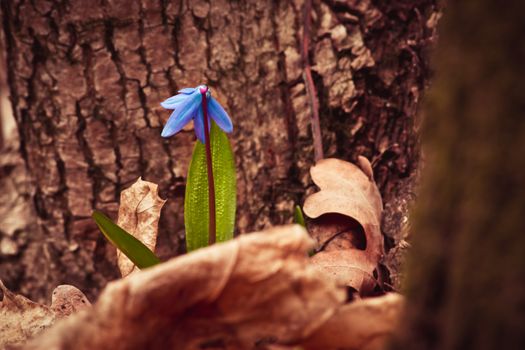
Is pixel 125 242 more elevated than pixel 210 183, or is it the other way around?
pixel 210 183

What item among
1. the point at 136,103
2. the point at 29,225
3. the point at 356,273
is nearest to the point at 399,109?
the point at 356,273

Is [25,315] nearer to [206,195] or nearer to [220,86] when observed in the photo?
[206,195]

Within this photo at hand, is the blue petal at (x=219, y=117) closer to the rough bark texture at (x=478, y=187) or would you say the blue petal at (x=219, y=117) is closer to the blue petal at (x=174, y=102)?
the blue petal at (x=174, y=102)

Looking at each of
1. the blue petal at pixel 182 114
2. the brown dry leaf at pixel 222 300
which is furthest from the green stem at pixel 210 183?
the brown dry leaf at pixel 222 300

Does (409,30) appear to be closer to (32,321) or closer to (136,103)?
(136,103)

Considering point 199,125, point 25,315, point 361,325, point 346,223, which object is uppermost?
point 199,125

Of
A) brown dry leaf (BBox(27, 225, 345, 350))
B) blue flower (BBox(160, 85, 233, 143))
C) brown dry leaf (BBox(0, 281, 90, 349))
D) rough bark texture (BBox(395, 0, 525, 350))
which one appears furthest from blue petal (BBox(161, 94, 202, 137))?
rough bark texture (BBox(395, 0, 525, 350))

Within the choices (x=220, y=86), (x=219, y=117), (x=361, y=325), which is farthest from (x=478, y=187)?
(x=220, y=86)
